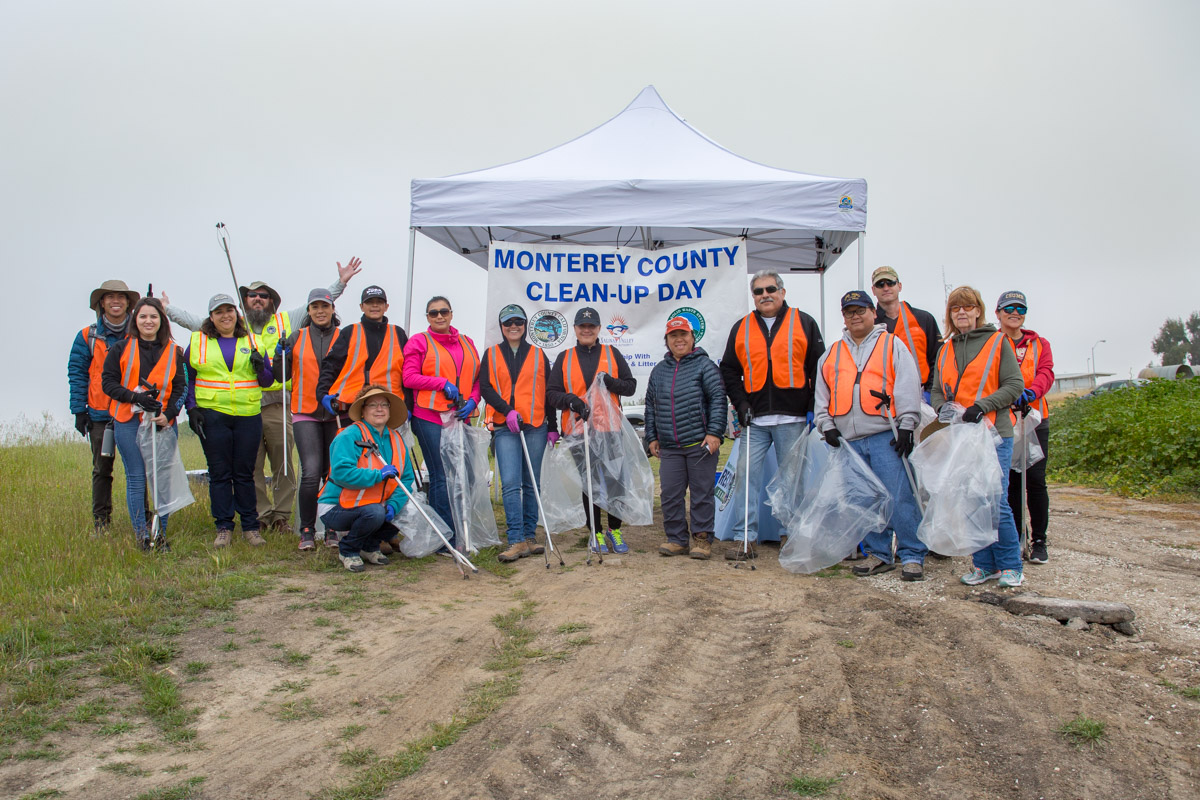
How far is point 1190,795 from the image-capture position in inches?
96.0

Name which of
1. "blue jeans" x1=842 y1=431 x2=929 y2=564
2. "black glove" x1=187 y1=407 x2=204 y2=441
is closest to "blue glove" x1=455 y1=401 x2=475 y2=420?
"black glove" x1=187 y1=407 x2=204 y2=441

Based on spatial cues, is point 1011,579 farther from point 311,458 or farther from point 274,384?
point 274,384

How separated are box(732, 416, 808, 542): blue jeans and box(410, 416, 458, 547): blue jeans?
200cm

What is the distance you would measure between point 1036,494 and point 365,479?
4.22 metres

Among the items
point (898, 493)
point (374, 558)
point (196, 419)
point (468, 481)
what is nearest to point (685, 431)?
point (898, 493)

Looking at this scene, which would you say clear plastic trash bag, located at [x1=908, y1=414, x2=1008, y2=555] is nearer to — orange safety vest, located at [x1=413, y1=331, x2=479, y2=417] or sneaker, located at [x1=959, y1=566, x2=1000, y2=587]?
sneaker, located at [x1=959, y1=566, x2=1000, y2=587]

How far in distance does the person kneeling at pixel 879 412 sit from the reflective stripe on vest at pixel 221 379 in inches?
150

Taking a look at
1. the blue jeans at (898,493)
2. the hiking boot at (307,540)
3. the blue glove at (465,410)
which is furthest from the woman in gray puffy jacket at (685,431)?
the hiking boot at (307,540)

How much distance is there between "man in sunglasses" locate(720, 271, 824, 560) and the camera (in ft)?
18.2

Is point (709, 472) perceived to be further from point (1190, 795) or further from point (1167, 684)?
point (1190, 795)

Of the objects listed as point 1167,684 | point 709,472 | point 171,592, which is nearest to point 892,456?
point 709,472

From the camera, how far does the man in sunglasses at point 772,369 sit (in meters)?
5.55

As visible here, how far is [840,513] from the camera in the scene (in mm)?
4961

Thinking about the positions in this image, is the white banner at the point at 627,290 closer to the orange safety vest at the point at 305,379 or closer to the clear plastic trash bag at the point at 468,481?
the clear plastic trash bag at the point at 468,481
